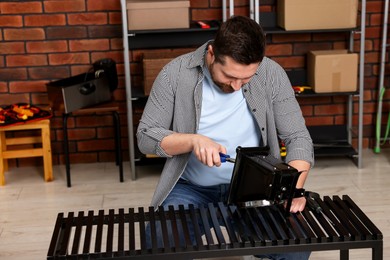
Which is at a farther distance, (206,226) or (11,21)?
(11,21)

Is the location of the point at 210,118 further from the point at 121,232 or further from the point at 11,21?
the point at 11,21

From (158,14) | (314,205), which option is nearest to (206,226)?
(314,205)

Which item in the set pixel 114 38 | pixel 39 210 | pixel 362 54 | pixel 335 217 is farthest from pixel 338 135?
pixel 335 217

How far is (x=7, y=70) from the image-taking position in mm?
4117

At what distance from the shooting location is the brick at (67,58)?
13.5 feet

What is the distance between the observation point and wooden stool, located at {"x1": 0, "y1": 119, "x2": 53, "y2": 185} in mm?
3840

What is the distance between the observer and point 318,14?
3.83 metres

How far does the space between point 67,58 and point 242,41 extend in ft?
7.39

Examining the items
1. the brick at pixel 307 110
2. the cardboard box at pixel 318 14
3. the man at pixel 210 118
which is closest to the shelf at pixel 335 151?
the brick at pixel 307 110

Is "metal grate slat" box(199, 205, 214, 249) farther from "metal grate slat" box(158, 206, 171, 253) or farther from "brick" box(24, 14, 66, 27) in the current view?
"brick" box(24, 14, 66, 27)

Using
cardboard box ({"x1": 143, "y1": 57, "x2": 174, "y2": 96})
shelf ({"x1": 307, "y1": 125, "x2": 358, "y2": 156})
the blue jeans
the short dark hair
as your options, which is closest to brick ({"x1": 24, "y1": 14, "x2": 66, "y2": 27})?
cardboard box ({"x1": 143, "y1": 57, "x2": 174, "y2": 96})

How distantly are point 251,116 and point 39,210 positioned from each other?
1537 mm

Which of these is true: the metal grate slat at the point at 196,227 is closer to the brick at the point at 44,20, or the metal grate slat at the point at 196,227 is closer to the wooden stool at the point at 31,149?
the wooden stool at the point at 31,149

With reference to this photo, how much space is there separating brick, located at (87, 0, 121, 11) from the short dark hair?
205cm
